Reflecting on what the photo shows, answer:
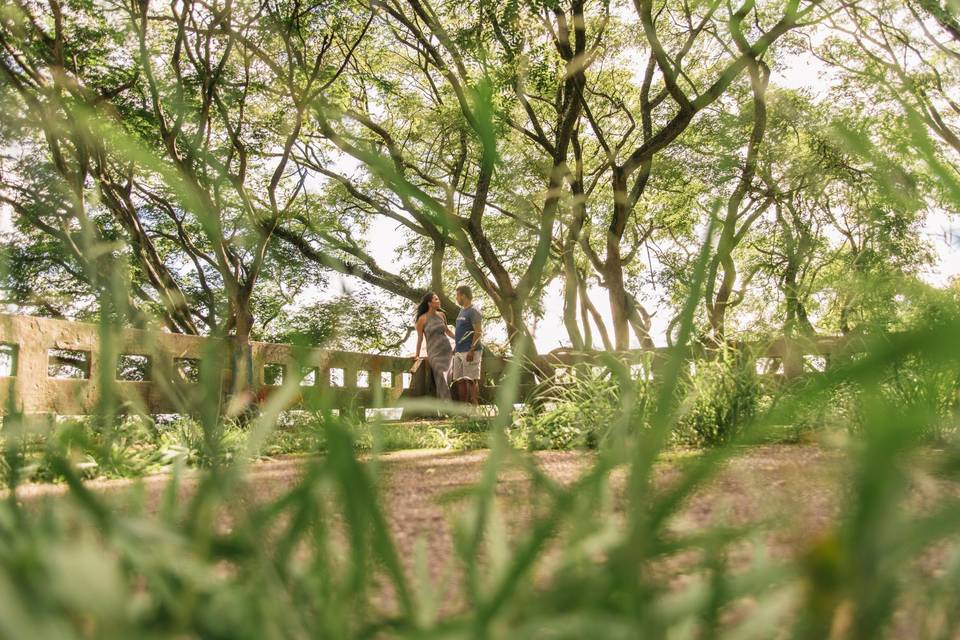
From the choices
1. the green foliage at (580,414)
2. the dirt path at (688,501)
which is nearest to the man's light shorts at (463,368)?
the green foliage at (580,414)

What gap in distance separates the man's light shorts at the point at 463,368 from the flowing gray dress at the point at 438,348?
1.85 ft

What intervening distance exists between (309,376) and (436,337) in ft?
34.7

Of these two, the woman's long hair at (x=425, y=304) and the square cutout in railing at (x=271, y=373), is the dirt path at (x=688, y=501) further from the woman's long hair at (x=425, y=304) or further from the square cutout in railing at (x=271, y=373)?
the woman's long hair at (x=425, y=304)

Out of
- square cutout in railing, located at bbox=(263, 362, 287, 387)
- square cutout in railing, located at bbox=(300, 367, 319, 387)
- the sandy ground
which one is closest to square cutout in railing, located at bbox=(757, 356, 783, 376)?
the sandy ground

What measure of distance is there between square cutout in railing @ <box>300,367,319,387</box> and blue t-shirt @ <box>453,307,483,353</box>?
834cm

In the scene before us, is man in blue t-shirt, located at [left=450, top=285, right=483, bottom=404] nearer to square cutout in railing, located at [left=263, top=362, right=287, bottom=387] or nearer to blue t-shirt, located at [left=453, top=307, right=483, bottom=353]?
blue t-shirt, located at [left=453, top=307, right=483, bottom=353]

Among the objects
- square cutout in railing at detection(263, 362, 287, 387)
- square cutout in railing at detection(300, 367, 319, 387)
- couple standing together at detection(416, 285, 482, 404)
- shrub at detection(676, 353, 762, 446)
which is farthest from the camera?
couple standing together at detection(416, 285, 482, 404)

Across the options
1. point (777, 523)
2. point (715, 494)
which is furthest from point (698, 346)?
point (777, 523)

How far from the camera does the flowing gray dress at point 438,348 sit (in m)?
11.0

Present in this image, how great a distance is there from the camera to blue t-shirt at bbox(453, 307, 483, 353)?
9.25m

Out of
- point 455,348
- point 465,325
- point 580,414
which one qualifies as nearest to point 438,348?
point 455,348

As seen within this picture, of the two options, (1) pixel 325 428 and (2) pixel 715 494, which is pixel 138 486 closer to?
(1) pixel 325 428

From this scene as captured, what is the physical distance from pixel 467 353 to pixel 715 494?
8023 millimetres

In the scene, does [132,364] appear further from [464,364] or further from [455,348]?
[464,364]
